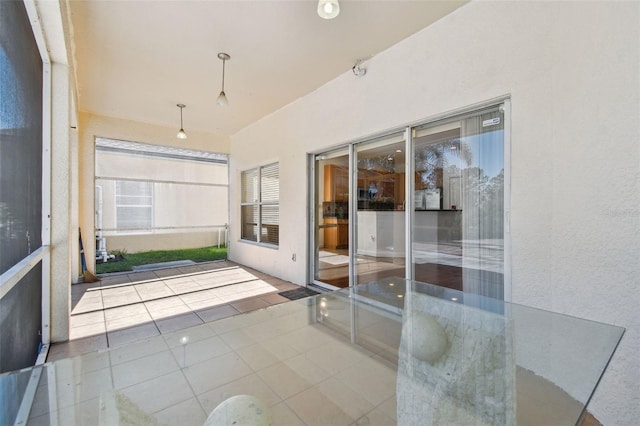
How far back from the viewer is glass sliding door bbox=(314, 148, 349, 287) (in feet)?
12.3

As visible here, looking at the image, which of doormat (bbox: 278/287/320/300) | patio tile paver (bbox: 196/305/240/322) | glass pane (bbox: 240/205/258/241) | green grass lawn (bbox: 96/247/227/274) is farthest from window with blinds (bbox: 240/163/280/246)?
patio tile paver (bbox: 196/305/240/322)

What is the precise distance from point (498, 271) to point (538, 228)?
1.54 feet

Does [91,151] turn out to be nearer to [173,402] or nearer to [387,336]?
[173,402]

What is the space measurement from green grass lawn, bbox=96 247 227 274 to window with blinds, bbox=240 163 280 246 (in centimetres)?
131

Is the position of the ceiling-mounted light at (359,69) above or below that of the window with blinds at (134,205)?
above

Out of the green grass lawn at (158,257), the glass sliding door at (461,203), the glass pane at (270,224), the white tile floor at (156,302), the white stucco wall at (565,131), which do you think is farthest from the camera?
the green grass lawn at (158,257)

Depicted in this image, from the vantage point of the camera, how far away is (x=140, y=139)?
5.29 m

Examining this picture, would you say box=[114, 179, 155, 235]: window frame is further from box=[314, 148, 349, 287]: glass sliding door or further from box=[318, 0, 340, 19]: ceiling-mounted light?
box=[318, 0, 340, 19]: ceiling-mounted light

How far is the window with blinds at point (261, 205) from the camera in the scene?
5.10 m

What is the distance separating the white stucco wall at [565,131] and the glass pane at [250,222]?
3.86 m

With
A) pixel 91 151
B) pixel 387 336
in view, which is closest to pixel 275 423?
pixel 387 336

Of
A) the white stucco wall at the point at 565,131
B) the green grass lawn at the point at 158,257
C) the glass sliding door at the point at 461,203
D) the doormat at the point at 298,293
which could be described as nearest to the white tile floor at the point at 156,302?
the doormat at the point at 298,293

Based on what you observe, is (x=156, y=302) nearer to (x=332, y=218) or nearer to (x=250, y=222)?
(x=332, y=218)

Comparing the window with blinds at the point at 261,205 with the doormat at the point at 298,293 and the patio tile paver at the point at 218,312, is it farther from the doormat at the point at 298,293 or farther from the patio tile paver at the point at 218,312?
the patio tile paver at the point at 218,312
